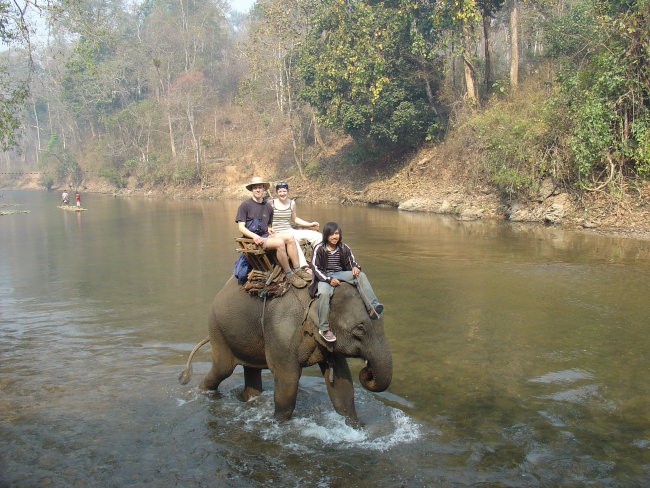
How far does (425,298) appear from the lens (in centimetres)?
1122

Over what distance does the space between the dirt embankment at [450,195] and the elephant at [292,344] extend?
13537 mm

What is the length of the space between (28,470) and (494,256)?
11.9 metres

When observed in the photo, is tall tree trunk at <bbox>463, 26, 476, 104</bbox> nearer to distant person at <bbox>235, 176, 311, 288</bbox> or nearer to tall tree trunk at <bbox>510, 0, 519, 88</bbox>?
tall tree trunk at <bbox>510, 0, 519, 88</bbox>

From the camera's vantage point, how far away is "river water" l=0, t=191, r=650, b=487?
5.34 meters

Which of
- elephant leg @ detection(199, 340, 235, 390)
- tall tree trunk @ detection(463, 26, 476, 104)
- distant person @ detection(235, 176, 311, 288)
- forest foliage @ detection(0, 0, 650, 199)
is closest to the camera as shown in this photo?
distant person @ detection(235, 176, 311, 288)

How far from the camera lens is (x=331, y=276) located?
5.49m

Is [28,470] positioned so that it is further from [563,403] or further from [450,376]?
[563,403]

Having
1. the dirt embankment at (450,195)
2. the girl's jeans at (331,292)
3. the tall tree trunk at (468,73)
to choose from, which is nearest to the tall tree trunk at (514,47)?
the tall tree trunk at (468,73)

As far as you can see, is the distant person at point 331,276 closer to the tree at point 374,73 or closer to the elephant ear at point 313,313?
the elephant ear at point 313,313

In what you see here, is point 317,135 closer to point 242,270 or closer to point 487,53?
point 487,53

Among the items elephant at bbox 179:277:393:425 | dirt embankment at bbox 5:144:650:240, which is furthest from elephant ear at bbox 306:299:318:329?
dirt embankment at bbox 5:144:650:240

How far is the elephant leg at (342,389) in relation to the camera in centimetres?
575

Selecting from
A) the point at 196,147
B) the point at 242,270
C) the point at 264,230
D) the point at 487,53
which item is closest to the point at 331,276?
the point at 242,270

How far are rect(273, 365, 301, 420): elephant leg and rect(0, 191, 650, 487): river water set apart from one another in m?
0.20
